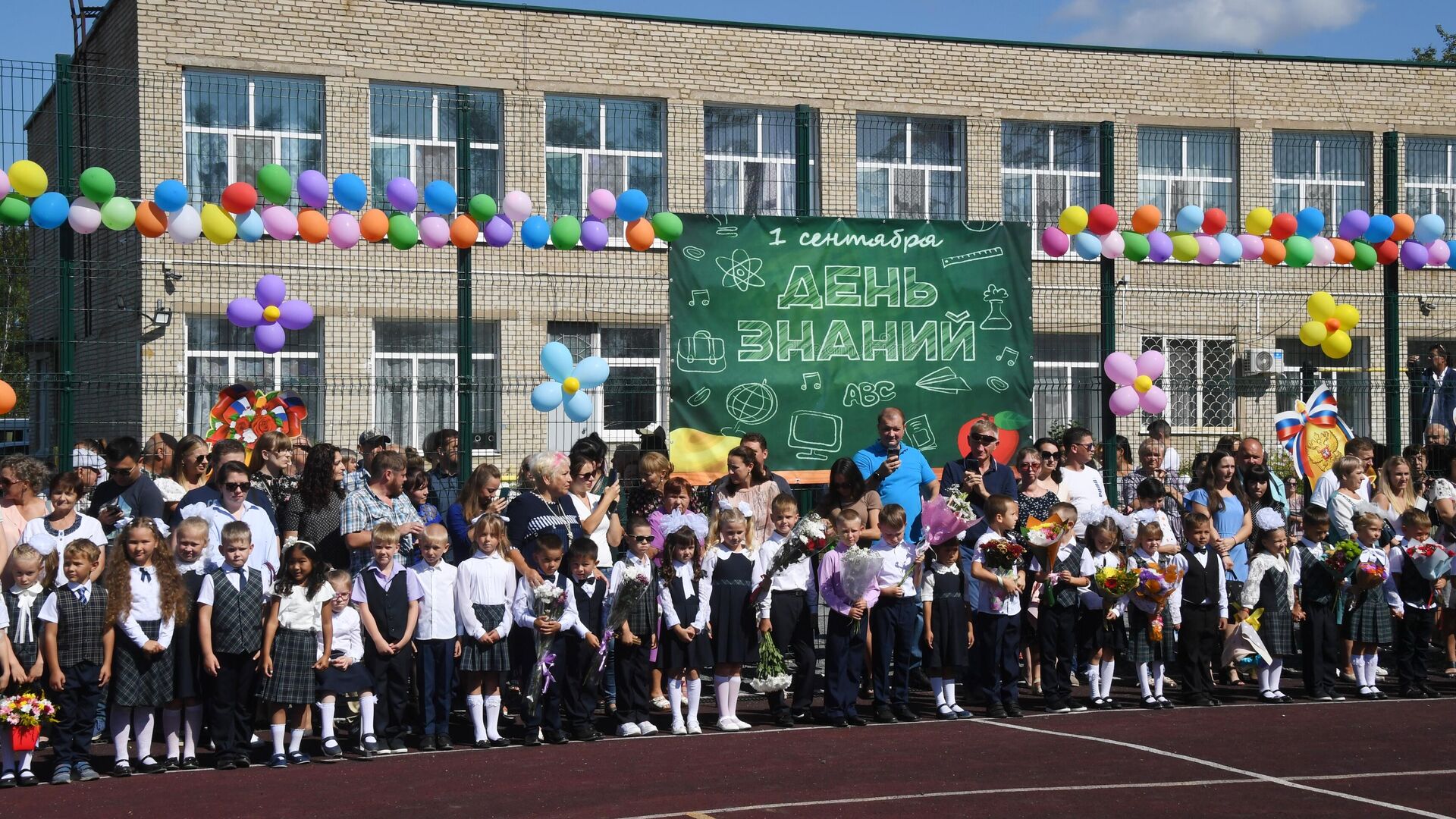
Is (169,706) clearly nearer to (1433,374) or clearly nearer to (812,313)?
(812,313)

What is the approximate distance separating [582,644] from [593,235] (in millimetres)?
3841

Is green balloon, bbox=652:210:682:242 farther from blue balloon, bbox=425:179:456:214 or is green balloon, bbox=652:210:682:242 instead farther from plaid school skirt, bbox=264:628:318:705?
plaid school skirt, bbox=264:628:318:705

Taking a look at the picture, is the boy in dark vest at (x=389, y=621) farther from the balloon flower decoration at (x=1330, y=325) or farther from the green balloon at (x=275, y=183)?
the balloon flower decoration at (x=1330, y=325)

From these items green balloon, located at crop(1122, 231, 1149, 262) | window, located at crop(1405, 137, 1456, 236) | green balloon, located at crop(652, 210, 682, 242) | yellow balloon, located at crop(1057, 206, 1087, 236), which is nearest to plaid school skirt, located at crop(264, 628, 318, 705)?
green balloon, located at crop(652, 210, 682, 242)

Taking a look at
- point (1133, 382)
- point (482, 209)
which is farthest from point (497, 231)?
point (1133, 382)

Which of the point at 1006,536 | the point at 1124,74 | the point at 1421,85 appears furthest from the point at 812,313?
the point at 1421,85

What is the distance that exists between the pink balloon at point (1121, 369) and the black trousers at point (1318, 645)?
2.29 metres

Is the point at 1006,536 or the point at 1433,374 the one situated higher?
the point at 1433,374

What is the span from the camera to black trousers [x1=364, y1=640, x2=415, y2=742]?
9.38 meters

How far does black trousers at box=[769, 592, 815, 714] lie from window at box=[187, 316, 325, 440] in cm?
418

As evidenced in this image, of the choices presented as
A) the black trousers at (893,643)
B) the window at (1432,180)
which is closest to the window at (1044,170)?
the window at (1432,180)

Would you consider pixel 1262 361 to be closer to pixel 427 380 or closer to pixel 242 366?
pixel 427 380

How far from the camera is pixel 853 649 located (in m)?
10.3

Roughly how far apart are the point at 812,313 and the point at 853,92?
1213 cm
